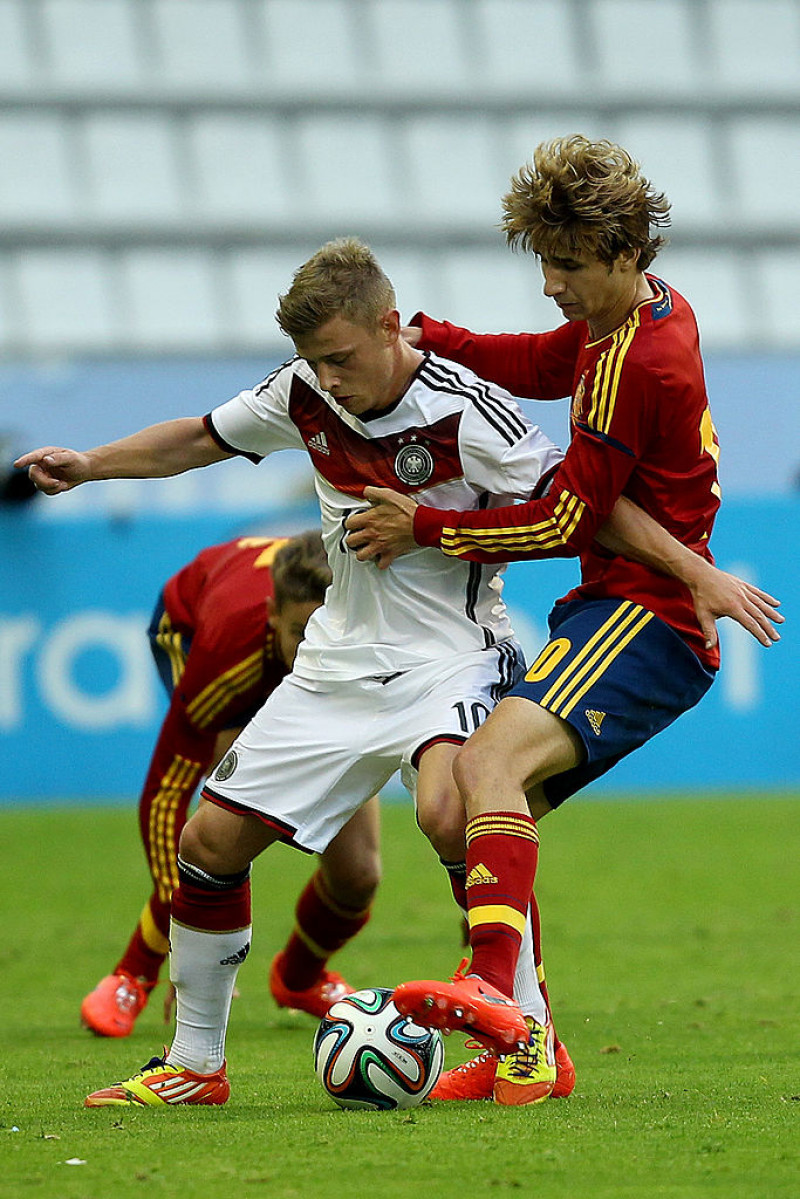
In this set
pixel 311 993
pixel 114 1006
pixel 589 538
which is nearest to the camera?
pixel 589 538

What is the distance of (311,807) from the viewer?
4301mm

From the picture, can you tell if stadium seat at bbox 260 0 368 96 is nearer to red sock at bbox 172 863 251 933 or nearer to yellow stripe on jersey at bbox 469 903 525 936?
red sock at bbox 172 863 251 933

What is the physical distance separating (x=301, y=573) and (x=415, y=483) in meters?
1.08

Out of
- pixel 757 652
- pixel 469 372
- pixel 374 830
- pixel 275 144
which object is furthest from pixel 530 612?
pixel 275 144

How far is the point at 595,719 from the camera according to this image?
4.06 meters

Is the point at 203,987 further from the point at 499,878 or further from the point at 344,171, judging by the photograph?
the point at 344,171

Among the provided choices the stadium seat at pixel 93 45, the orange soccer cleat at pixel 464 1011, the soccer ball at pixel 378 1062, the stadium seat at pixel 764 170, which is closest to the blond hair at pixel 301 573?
the soccer ball at pixel 378 1062

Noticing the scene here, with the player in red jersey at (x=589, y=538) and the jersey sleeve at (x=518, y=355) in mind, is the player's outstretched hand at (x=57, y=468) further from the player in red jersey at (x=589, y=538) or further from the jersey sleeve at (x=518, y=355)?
the jersey sleeve at (x=518, y=355)

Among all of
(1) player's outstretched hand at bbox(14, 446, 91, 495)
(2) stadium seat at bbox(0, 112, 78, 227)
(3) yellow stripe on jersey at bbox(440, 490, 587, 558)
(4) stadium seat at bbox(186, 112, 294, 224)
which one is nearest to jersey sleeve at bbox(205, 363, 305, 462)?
(1) player's outstretched hand at bbox(14, 446, 91, 495)

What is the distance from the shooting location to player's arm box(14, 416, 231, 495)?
4.58m

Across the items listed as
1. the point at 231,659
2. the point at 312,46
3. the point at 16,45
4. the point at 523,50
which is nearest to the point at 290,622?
the point at 231,659

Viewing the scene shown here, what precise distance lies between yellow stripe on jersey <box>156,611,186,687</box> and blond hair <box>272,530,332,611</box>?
3.01 feet

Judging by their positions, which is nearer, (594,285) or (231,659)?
(594,285)

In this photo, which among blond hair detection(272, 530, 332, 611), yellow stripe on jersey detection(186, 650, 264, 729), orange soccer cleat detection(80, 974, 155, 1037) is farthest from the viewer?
yellow stripe on jersey detection(186, 650, 264, 729)
